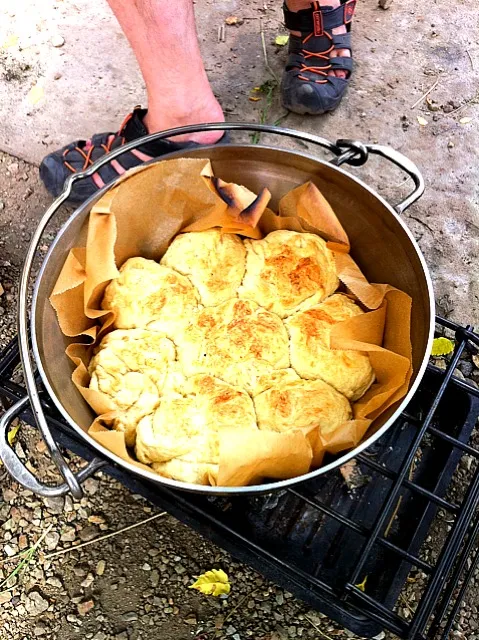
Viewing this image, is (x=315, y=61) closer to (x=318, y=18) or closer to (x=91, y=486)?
(x=318, y=18)

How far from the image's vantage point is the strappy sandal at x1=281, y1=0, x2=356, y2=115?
2680 mm

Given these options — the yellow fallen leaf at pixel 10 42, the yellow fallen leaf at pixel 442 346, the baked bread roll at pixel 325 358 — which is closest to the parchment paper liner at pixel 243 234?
the baked bread roll at pixel 325 358

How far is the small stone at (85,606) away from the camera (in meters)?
1.74

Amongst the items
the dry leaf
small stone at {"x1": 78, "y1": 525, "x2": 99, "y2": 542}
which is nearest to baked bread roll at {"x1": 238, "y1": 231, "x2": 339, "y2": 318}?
small stone at {"x1": 78, "y1": 525, "x2": 99, "y2": 542}

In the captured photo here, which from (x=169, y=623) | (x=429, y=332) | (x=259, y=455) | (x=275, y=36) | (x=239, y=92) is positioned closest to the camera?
(x=259, y=455)

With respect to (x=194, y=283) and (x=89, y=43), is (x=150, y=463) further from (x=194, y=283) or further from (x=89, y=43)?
(x=89, y=43)

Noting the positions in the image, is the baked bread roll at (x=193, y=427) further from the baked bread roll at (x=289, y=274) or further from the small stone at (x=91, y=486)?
the small stone at (x=91, y=486)

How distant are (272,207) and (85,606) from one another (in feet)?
4.34

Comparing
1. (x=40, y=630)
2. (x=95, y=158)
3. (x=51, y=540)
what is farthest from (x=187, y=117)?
(x=40, y=630)

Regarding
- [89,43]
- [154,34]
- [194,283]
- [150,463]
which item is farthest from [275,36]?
[150,463]

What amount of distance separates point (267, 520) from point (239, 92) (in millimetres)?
2051

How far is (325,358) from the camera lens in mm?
1558

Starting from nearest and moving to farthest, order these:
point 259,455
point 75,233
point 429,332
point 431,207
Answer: point 259,455 → point 429,332 → point 75,233 → point 431,207

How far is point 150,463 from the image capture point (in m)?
1.48
